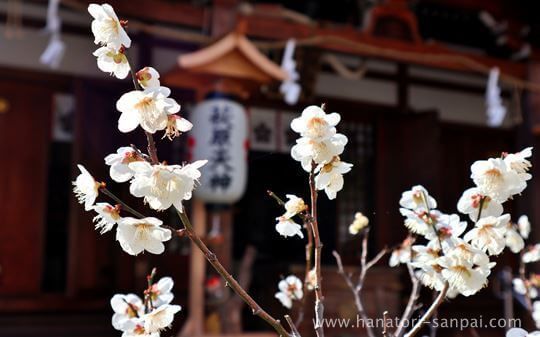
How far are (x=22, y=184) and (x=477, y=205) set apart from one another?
630 cm

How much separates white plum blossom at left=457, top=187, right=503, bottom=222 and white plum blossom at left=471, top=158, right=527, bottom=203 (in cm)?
4

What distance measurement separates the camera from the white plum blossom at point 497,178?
173 centimetres

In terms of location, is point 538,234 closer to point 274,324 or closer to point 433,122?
point 433,122

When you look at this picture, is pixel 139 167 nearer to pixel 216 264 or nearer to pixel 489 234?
pixel 216 264

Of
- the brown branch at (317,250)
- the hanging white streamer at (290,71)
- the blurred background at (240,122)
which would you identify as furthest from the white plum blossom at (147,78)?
the hanging white streamer at (290,71)

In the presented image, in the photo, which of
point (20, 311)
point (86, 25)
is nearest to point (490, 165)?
point (20, 311)

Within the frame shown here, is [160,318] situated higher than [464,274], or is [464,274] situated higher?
[464,274]

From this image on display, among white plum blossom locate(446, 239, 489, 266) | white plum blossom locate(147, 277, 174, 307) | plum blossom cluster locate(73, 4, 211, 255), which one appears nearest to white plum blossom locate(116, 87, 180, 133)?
plum blossom cluster locate(73, 4, 211, 255)

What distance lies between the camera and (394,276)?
26.5 ft

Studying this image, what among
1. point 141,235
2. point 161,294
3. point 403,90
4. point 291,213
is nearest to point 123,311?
point 161,294

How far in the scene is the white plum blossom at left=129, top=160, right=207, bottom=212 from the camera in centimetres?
149

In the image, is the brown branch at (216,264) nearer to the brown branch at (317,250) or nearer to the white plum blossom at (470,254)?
the brown branch at (317,250)

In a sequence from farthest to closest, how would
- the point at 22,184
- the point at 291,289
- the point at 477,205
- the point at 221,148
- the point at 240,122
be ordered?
the point at 22,184
the point at 240,122
the point at 221,148
the point at 291,289
the point at 477,205

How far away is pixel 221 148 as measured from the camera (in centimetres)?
630
